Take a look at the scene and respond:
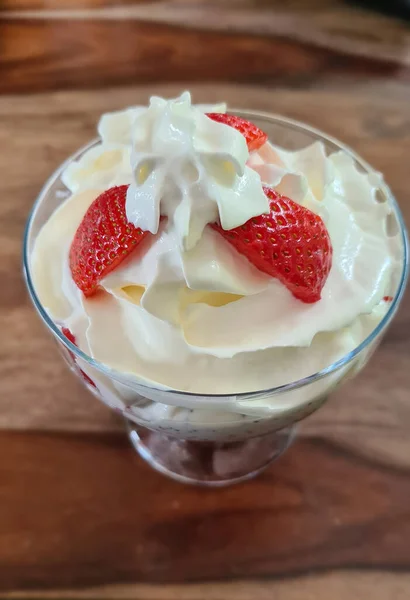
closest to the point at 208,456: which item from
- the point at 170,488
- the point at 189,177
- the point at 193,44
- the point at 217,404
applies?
the point at 170,488

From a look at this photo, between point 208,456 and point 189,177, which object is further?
point 208,456

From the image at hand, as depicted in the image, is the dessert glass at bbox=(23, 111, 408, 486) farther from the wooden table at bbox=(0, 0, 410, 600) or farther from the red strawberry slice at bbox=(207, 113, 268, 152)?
the red strawberry slice at bbox=(207, 113, 268, 152)

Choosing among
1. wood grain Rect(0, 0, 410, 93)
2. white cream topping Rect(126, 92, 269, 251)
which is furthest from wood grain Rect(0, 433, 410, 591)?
wood grain Rect(0, 0, 410, 93)

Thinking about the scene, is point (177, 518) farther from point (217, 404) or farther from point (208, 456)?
point (217, 404)

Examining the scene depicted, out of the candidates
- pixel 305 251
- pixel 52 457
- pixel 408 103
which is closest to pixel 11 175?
pixel 52 457

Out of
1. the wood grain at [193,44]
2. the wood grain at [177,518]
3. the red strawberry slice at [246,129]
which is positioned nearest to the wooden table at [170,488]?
the wood grain at [177,518]

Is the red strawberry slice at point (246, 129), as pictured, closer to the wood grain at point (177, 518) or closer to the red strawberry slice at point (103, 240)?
the red strawberry slice at point (103, 240)

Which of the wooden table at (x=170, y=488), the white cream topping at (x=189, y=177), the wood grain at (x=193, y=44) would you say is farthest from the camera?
the wood grain at (x=193, y=44)
